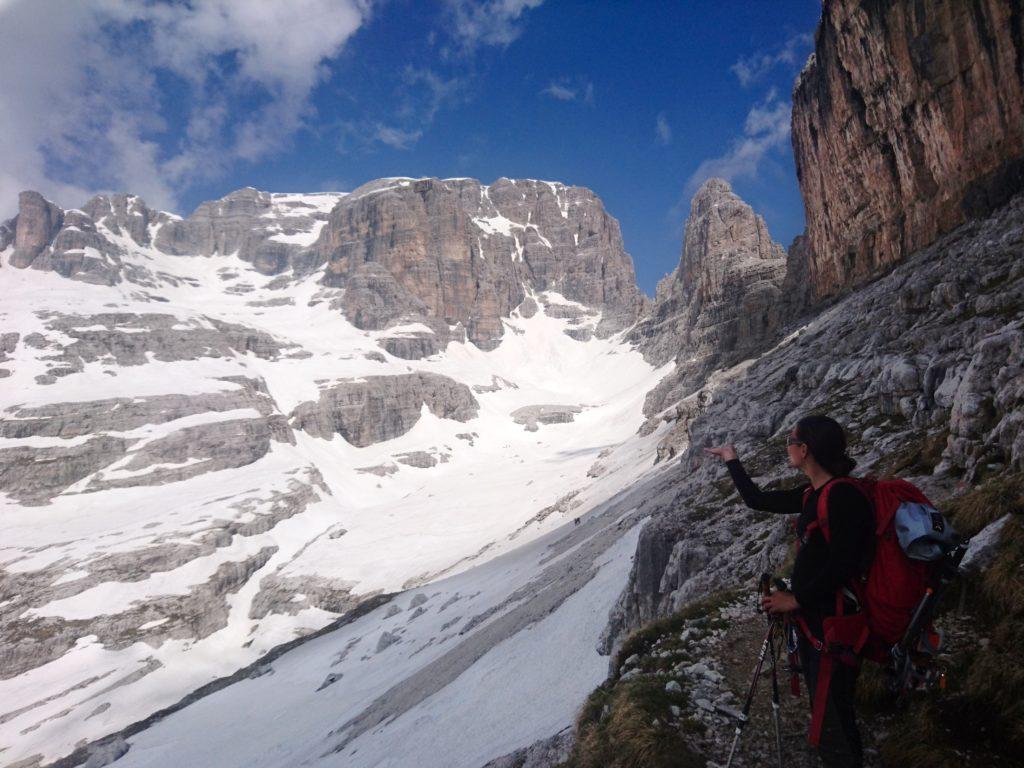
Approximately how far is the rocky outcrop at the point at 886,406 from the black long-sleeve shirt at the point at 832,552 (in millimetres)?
6141

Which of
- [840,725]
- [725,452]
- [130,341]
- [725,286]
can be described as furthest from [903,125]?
[130,341]

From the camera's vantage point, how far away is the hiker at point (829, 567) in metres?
4.16

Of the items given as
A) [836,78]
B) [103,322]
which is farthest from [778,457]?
[103,322]

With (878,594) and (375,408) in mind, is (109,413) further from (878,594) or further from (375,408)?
(878,594)

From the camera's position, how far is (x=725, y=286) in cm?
9981

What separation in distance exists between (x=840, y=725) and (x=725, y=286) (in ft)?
342

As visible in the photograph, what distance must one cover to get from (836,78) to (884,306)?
120ft

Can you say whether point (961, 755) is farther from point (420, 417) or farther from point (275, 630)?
point (420, 417)

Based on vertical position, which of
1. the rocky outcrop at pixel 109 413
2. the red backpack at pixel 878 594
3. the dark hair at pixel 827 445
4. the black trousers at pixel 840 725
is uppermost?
the rocky outcrop at pixel 109 413

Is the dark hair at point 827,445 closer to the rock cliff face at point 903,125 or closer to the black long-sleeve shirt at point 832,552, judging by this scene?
the black long-sleeve shirt at point 832,552

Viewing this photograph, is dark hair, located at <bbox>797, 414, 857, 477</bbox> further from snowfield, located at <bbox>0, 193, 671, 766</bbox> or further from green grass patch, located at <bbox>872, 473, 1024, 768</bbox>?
snowfield, located at <bbox>0, 193, 671, 766</bbox>

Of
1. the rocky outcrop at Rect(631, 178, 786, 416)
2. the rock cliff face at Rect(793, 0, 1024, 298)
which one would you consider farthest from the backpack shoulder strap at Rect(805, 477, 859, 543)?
the rocky outcrop at Rect(631, 178, 786, 416)

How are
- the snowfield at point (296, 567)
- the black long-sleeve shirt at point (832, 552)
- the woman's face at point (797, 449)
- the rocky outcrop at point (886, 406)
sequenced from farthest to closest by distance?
the snowfield at point (296, 567)
the rocky outcrop at point (886, 406)
the woman's face at point (797, 449)
the black long-sleeve shirt at point (832, 552)

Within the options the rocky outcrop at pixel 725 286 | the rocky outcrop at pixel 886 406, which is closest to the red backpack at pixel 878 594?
the rocky outcrop at pixel 886 406
